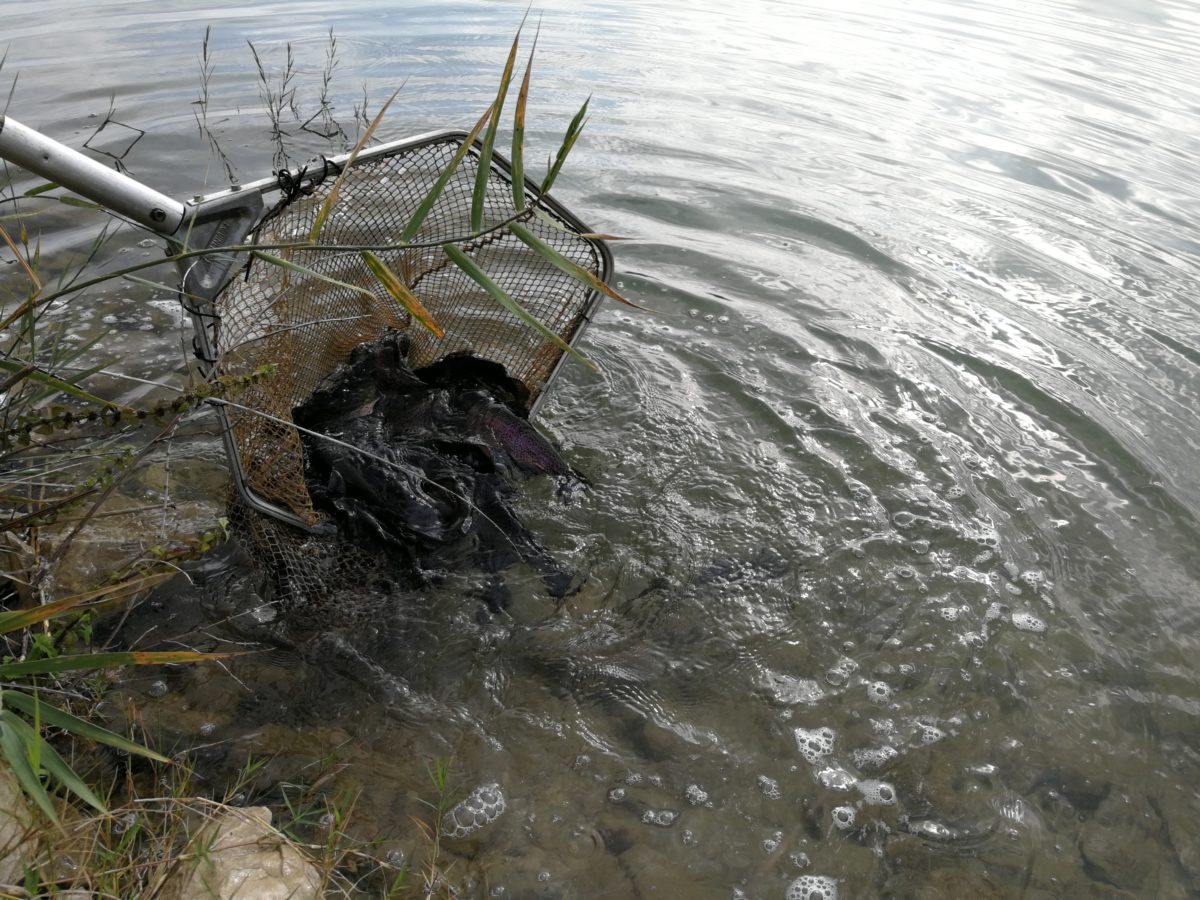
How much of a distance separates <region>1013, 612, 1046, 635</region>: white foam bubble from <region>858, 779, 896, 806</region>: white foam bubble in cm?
86

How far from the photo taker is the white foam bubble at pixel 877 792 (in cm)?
233

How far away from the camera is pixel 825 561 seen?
3072 millimetres

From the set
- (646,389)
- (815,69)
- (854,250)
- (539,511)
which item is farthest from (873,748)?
(815,69)

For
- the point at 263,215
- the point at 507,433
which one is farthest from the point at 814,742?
the point at 263,215

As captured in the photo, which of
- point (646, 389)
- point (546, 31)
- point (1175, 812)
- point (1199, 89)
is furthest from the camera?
point (546, 31)

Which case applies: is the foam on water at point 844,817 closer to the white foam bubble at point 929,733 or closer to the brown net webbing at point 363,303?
the white foam bubble at point 929,733

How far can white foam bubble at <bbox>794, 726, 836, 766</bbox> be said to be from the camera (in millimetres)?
2434

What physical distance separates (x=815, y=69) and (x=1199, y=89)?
14.6 ft

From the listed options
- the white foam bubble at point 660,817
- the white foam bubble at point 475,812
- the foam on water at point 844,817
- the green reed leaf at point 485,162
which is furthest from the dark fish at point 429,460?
the foam on water at point 844,817

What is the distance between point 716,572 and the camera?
9.87ft

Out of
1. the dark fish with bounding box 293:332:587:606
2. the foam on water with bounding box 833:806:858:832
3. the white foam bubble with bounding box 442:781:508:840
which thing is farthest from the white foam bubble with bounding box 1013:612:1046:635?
the white foam bubble with bounding box 442:781:508:840

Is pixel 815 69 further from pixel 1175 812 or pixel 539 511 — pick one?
pixel 1175 812

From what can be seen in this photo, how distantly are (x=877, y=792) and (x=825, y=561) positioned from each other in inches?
35.8

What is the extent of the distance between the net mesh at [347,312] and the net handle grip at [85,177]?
28 centimetres
